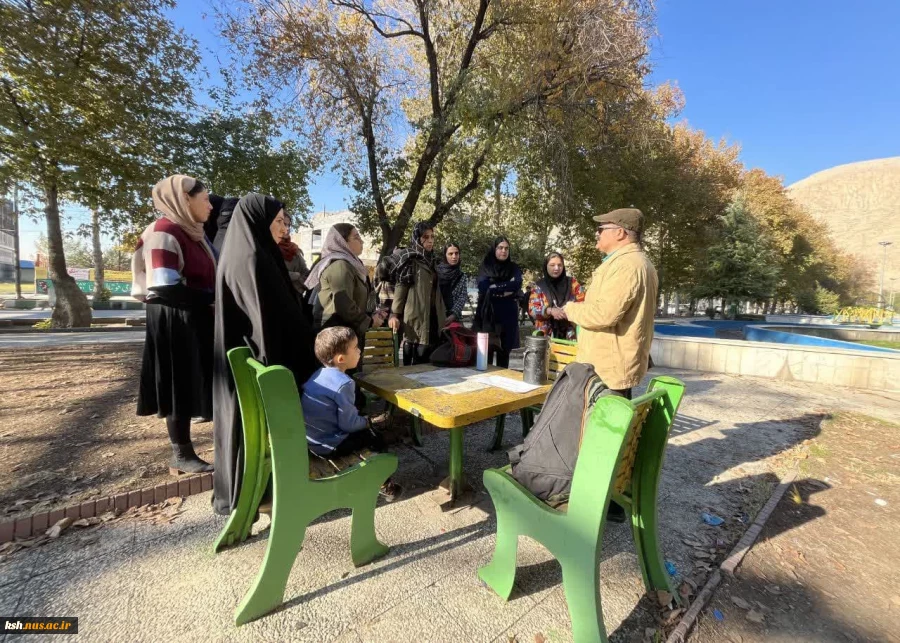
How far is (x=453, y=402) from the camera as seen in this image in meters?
2.20

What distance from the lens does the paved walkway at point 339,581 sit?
161 centimetres

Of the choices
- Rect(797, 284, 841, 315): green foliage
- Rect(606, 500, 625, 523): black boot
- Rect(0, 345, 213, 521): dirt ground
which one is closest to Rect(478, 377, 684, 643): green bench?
Rect(606, 500, 625, 523): black boot

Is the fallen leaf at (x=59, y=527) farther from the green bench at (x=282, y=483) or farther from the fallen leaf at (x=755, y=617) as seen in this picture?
the fallen leaf at (x=755, y=617)

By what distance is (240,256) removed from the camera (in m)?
1.96

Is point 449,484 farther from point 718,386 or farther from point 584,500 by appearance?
point 718,386

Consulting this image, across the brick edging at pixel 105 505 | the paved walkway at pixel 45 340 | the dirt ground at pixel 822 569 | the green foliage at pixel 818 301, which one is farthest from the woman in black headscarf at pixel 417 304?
the green foliage at pixel 818 301

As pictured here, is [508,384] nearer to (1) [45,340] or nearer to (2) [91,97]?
(2) [91,97]

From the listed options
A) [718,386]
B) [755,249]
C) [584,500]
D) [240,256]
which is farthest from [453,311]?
[755,249]

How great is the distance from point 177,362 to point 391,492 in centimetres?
160

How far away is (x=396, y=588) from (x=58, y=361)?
6.84 meters

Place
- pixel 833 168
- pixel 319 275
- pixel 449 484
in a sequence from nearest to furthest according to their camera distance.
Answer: pixel 449 484 → pixel 319 275 → pixel 833 168

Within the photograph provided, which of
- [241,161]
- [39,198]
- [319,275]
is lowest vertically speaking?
[319,275]

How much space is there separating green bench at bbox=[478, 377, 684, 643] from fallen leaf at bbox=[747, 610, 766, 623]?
294mm

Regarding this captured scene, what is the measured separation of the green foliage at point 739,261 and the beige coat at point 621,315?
68.1 ft
